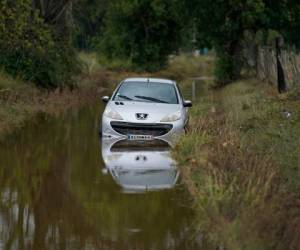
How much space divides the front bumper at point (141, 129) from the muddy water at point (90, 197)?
0.33 metres

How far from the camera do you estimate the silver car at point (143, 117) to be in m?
16.4

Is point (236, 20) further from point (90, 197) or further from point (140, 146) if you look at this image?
point (90, 197)

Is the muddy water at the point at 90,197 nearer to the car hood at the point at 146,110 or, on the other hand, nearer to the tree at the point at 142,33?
the car hood at the point at 146,110

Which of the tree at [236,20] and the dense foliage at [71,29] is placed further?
the tree at [236,20]

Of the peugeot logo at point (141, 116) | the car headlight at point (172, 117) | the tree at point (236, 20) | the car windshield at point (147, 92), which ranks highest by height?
the tree at point (236, 20)

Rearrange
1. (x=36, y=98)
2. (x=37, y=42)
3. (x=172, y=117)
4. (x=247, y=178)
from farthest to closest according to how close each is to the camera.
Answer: (x=37, y=42), (x=36, y=98), (x=172, y=117), (x=247, y=178)

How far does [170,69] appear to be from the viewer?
183 ft

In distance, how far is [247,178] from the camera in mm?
9258

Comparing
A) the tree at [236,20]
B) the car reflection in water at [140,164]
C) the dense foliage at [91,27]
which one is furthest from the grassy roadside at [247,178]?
the dense foliage at [91,27]

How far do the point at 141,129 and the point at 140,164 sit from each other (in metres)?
2.98

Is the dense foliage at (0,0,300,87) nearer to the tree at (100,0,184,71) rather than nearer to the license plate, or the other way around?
the tree at (100,0,184,71)

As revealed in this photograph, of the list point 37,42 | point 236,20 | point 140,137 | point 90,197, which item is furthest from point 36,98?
point 90,197

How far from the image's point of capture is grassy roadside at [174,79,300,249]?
7426mm

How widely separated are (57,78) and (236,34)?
28.0 feet
